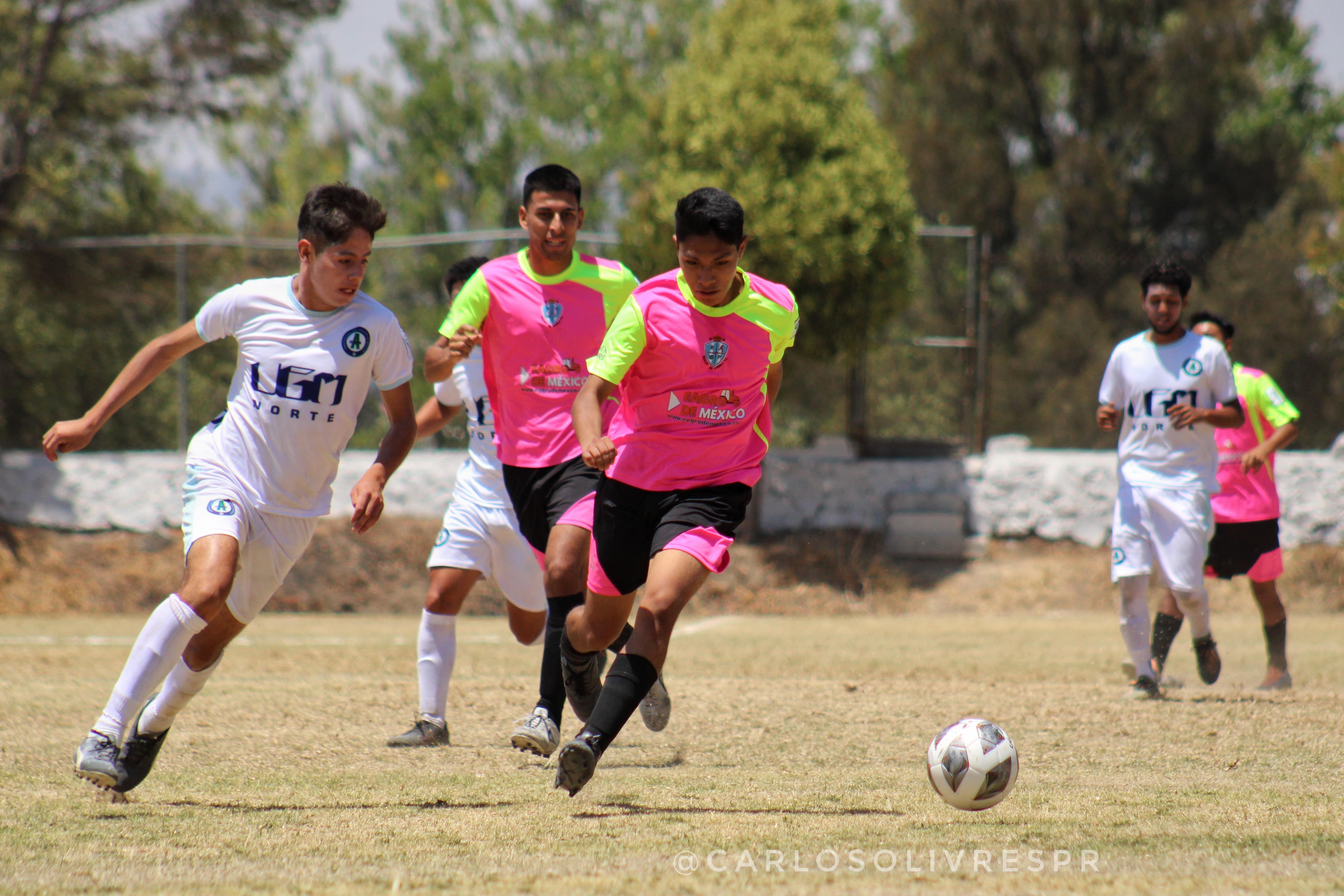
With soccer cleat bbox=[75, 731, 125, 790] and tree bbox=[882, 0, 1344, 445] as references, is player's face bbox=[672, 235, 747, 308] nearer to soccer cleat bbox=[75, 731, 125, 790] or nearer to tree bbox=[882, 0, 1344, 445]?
soccer cleat bbox=[75, 731, 125, 790]

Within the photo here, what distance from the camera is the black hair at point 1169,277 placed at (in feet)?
23.5

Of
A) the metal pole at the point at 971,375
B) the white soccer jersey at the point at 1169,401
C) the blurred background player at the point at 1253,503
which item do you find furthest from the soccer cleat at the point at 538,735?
the metal pole at the point at 971,375

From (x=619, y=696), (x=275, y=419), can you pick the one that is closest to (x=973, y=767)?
(x=619, y=696)

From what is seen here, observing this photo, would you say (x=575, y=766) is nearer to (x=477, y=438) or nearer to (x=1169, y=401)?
(x=477, y=438)

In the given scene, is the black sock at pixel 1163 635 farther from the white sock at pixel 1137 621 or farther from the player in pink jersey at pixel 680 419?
the player in pink jersey at pixel 680 419

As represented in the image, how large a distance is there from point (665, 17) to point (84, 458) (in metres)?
24.6

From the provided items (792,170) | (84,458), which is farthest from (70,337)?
(792,170)

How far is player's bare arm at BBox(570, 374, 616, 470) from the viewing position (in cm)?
427

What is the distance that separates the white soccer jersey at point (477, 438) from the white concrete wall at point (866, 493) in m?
7.99

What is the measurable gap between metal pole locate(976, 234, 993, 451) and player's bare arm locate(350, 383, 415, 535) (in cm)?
1100

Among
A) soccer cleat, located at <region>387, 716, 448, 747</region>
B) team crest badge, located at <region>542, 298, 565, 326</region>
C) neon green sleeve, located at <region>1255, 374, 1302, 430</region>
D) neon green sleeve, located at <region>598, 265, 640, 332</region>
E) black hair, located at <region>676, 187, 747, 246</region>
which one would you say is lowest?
soccer cleat, located at <region>387, 716, 448, 747</region>

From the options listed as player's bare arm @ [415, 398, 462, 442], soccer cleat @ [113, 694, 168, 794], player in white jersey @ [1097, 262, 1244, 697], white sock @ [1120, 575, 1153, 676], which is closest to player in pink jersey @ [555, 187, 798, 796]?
soccer cleat @ [113, 694, 168, 794]

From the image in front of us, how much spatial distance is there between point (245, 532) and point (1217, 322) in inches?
249

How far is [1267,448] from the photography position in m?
7.80
